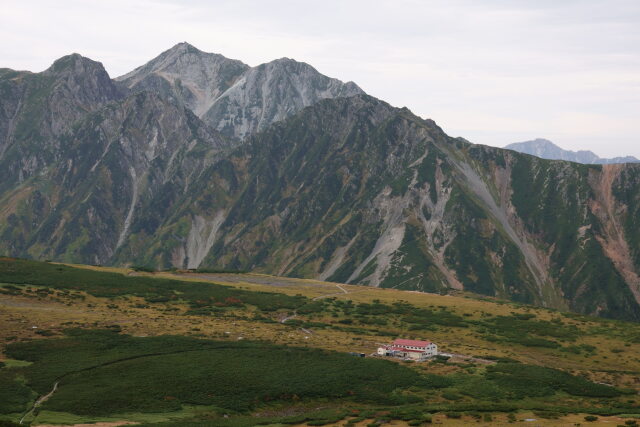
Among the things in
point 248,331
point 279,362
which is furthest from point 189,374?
point 248,331

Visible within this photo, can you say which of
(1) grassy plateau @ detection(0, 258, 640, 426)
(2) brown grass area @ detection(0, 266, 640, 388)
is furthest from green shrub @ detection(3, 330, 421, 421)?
(2) brown grass area @ detection(0, 266, 640, 388)

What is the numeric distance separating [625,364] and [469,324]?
40.9 metres

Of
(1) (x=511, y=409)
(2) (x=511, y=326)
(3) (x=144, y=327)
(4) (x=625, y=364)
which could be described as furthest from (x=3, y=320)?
(4) (x=625, y=364)

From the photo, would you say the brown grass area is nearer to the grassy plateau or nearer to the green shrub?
the grassy plateau

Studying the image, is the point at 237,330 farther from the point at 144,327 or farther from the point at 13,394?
the point at 13,394

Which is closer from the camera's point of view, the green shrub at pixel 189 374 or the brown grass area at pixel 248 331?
the green shrub at pixel 189 374

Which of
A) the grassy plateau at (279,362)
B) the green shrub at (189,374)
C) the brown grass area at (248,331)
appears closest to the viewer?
the grassy plateau at (279,362)

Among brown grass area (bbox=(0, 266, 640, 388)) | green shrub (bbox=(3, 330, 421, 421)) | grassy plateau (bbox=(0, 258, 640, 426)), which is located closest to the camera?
grassy plateau (bbox=(0, 258, 640, 426))

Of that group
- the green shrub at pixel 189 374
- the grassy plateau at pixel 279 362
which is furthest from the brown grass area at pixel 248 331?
the green shrub at pixel 189 374

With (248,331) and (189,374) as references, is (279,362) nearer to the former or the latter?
(189,374)

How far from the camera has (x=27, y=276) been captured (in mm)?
174625

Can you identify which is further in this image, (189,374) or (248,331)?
(248,331)

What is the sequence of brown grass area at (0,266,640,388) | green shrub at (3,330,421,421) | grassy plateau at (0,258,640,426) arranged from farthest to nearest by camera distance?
brown grass area at (0,266,640,388)
green shrub at (3,330,421,421)
grassy plateau at (0,258,640,426)

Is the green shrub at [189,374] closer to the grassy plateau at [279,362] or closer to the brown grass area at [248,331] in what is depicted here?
the grassy plateau at [279,362]
